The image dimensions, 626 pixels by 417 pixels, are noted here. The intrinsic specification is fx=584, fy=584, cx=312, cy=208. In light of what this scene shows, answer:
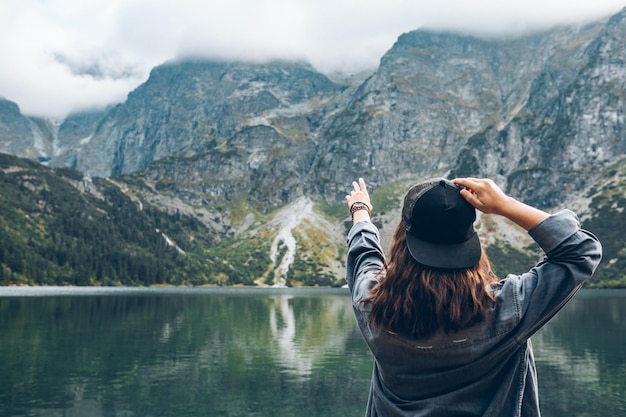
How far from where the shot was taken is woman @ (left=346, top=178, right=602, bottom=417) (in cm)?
412

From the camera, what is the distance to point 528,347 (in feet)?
14.0

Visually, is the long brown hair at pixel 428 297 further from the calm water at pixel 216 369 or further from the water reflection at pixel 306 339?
the water reflection at pixel 306 339

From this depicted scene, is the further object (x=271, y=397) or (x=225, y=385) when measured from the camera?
(x=225, y=385)

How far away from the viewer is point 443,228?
4227mm

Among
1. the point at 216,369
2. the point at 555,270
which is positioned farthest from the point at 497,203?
the point at 216,369

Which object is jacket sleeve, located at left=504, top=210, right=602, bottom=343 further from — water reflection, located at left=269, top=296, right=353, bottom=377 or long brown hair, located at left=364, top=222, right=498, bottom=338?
water reflection, located at left=269, top=296, right=353, bottom=377

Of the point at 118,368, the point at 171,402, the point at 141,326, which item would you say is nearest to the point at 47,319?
the point at 141,326

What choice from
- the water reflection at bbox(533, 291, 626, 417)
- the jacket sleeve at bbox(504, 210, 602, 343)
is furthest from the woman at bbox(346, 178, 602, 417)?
the water reflection at bbox(533, 291, 626, 417)

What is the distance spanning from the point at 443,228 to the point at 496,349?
3.10 ft

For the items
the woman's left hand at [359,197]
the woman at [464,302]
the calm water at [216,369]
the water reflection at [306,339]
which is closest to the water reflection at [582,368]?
the calm water at [216,369]

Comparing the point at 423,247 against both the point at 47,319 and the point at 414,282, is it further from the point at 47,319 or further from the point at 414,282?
the point at 47,319

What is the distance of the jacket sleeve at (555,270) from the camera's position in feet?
13.2

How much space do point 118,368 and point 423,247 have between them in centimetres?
5191

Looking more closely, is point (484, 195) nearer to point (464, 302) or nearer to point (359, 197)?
point (464, 302)
